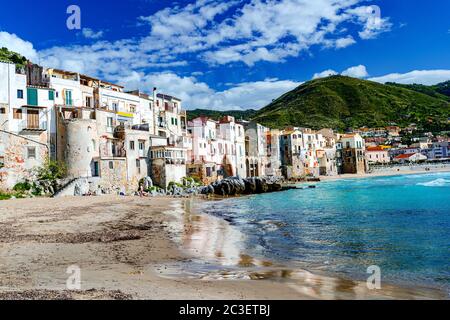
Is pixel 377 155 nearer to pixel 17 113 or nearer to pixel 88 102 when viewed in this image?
pixel 88 102

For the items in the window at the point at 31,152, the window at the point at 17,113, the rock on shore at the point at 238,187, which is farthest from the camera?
the rock on shore at the point at 238,187

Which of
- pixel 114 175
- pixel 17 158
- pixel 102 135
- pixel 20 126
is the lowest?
pixel 114 175

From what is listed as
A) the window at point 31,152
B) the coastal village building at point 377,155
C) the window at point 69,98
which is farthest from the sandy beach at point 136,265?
the coastal village building at point 377,155

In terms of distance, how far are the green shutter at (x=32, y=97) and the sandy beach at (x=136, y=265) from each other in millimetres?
19765

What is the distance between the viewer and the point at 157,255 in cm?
1435

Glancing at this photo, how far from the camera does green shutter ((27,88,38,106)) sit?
1607 inches

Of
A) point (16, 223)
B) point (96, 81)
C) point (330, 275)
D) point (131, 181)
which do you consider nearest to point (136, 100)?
point (96, 81)

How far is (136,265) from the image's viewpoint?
1209 cm

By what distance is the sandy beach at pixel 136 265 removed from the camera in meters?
8.68

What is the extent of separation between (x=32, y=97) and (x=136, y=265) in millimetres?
35408

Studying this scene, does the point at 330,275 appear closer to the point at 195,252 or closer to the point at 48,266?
the point at 195,252

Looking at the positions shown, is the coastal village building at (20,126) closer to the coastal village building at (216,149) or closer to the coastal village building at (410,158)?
the coastal village building at (216,149)

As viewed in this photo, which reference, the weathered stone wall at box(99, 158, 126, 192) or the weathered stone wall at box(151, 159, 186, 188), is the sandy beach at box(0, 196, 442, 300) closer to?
the weathered stone wall at box(99, 158, 126, 192)

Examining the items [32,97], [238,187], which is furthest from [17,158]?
[238,187]
